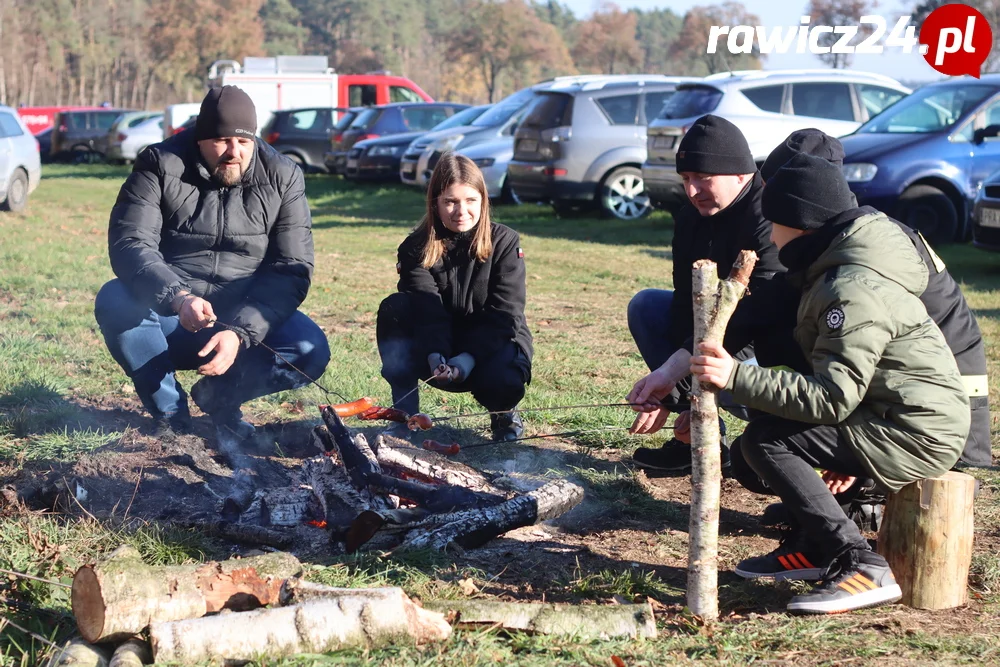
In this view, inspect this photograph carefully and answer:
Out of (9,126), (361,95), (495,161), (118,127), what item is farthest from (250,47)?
(495,161)

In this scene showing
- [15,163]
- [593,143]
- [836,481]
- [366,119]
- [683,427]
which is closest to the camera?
[836,481]

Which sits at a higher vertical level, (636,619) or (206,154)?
(206,154)

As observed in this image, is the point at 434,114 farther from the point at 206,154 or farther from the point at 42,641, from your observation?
the point at 42,641

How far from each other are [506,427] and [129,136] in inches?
1135

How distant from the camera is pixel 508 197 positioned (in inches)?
652

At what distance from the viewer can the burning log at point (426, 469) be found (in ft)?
14.1

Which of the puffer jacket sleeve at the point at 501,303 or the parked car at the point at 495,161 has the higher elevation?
the parked car at the point at 495,161

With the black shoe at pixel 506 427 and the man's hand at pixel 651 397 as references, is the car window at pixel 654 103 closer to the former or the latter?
the black shoe at pixel 506 427

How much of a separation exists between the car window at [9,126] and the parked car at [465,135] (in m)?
6.08

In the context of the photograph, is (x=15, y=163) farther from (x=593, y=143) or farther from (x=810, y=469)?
(x=810, y=469)

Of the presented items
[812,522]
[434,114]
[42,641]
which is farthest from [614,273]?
[434,114]

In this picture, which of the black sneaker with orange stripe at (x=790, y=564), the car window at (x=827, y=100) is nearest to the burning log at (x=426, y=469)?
the black sneaker with orange stripe at (x=790, y=564)

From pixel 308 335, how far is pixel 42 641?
2.36 m

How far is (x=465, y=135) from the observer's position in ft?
55.4
